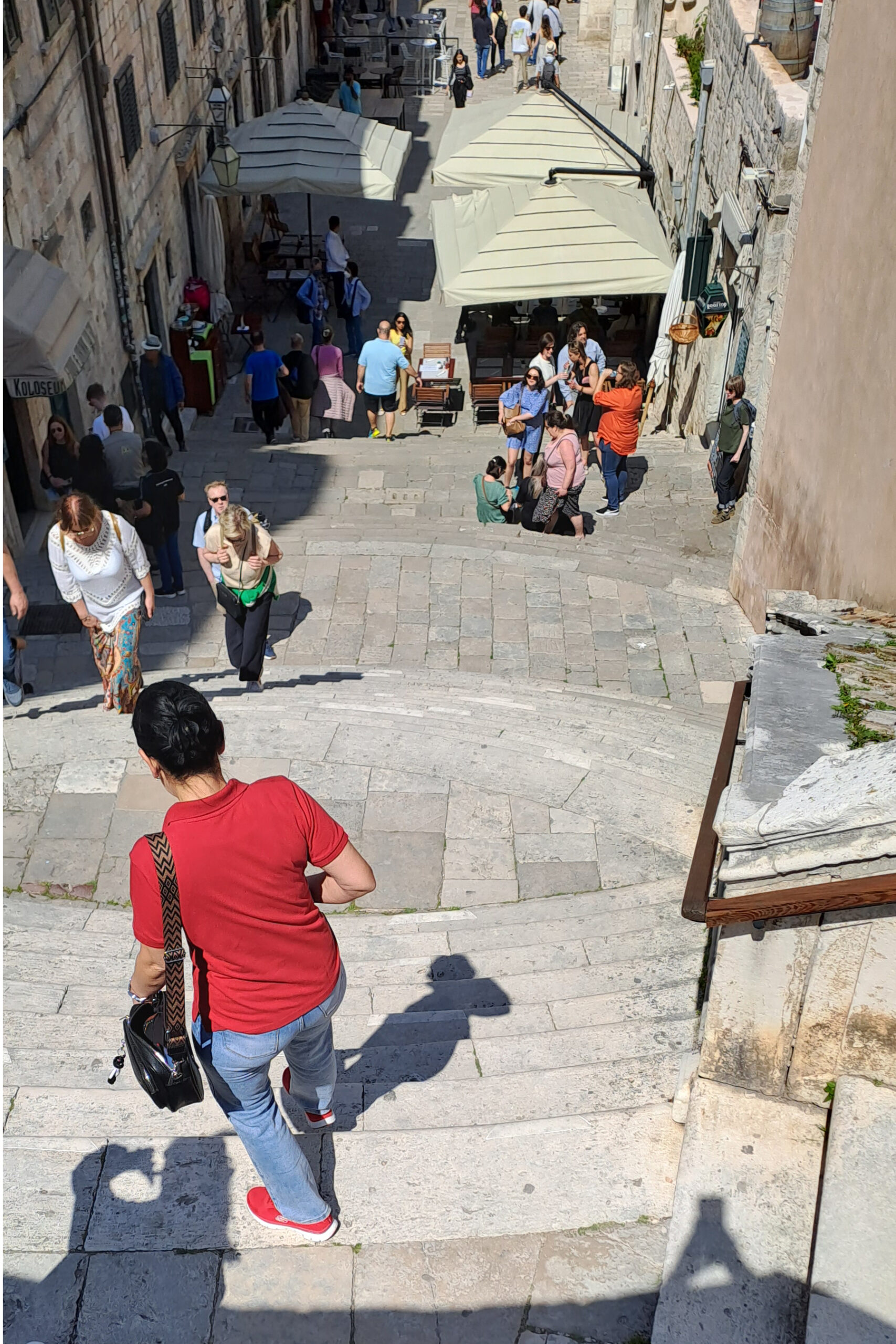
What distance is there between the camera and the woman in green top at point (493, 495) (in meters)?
11.7

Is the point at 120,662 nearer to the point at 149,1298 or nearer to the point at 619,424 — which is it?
the point at 149,1298

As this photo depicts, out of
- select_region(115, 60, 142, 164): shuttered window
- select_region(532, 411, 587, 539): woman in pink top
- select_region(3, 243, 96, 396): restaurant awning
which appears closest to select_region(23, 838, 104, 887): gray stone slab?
select_region(3, 243, 96, 396): restaurant awning

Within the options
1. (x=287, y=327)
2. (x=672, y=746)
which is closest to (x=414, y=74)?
(x=287, y=327)

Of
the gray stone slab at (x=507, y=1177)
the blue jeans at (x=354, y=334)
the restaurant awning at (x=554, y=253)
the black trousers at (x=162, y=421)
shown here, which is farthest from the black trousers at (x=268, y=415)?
the gray stone slab at (x=507, y=1177)

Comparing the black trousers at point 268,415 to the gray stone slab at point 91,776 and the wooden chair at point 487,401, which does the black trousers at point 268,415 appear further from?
the gray stone slab at point 91,776

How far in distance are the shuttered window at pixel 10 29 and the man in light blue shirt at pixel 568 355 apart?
6.03m

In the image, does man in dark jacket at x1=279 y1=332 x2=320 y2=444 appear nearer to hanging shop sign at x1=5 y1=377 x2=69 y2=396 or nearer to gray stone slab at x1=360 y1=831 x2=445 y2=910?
hanging shop sign at x1=5 y1=377 x2=69 y2=396

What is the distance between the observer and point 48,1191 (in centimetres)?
378

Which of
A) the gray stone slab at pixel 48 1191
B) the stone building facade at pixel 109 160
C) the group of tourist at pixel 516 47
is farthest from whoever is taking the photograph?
the group of tourist at pixel 516 47

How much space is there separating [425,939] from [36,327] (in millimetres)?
7916

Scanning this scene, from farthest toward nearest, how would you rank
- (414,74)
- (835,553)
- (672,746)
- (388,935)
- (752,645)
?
(414,74) → (835,553) → (672,746) → (388,935) → (752,645)

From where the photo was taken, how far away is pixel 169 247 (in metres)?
17.4

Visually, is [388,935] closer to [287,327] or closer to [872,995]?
[872,995]

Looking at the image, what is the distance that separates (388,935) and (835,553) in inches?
172
